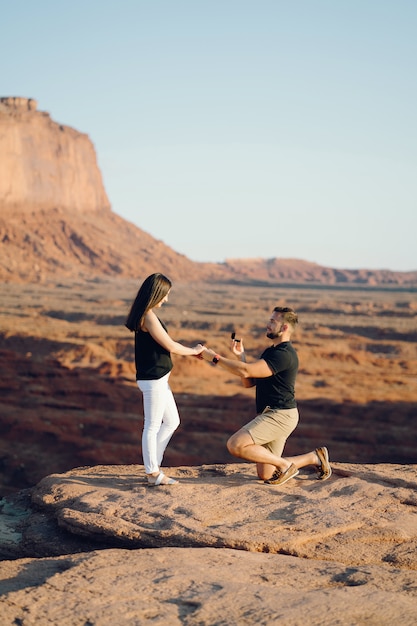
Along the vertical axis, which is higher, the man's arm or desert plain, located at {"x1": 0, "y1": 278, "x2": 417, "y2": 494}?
the man's arm

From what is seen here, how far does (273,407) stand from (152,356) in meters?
1.12

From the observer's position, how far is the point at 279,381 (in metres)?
5.93

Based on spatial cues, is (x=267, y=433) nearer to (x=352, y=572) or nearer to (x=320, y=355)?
(x=352, y=572)

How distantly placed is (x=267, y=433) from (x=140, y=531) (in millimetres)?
1447

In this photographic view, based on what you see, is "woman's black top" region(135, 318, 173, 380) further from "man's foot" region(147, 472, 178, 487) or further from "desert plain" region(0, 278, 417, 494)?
"desert plain" region(0, 278, 417, 494)

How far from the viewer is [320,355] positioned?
2939 centimetres

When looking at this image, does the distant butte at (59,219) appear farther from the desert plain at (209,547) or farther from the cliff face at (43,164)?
the desert plain at (209,547)

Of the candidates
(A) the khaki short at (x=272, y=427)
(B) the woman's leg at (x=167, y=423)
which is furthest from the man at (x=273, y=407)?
(B) the woman's leg at (x=167, y=423)

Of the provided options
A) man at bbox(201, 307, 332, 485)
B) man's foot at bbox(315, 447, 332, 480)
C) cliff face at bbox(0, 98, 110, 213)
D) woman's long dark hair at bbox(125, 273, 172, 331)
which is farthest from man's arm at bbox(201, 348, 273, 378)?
cliff face at bbox(0, 98, 110, 213)

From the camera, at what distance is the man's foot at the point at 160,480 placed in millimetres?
5719

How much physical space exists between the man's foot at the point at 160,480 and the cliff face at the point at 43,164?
81441mm

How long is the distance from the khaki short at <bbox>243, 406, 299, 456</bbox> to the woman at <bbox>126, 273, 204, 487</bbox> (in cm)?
65

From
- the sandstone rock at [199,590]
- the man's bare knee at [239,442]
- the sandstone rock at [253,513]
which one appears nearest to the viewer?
the sandstone rock at [199,590]

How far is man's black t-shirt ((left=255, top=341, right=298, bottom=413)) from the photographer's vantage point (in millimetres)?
5758
